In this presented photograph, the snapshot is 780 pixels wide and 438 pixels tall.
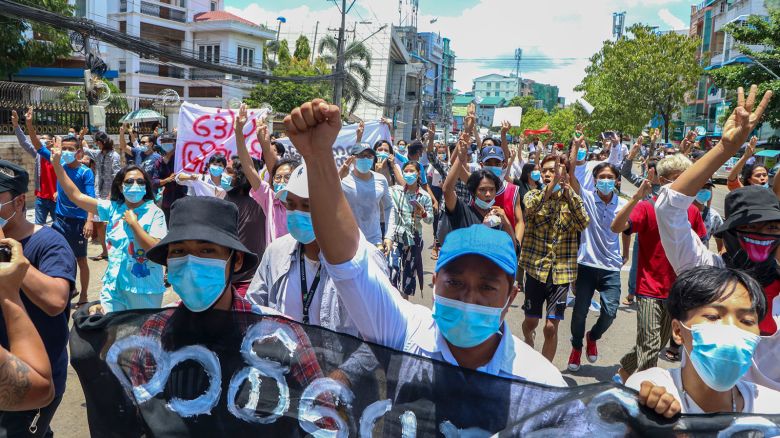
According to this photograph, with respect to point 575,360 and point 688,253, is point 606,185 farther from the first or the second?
point 688,253

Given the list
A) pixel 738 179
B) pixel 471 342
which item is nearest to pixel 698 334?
pixel 471 342

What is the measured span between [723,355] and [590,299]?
3681 millimetres

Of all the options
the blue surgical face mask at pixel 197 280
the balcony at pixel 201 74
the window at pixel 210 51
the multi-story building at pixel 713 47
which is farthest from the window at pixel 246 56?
the blue surgical face mask at pixel 197 280

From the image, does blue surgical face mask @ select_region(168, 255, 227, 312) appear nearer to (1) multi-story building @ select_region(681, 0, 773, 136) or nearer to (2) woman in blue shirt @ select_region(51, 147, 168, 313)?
(2) woman in blue shirt @ select_region(51, 147, 168, 313)

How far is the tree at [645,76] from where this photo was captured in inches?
→ 1207

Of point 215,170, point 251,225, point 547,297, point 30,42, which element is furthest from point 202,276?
point 30,42

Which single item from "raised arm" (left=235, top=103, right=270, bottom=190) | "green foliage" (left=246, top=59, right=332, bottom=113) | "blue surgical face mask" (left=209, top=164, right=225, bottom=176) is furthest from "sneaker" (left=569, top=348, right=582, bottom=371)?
"green foliage" (left=246, top=59, right=332, bottom=113)

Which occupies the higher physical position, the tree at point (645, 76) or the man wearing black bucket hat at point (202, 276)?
the tree at point (645, 76)

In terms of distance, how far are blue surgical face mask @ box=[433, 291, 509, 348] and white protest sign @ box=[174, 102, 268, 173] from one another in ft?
20.2

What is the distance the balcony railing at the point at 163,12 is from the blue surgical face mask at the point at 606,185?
172ft

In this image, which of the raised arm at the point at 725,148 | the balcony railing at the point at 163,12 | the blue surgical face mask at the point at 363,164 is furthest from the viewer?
the balcony railing at the point at 163,12

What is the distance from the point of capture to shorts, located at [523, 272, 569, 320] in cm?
505

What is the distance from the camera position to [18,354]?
2.01 meters

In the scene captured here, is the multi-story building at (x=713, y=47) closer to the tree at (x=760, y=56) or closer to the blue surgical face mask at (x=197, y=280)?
the tree at (x=760, y=56)
